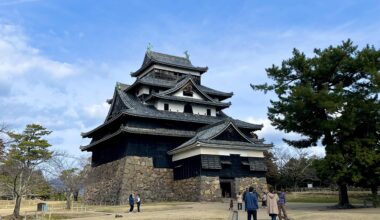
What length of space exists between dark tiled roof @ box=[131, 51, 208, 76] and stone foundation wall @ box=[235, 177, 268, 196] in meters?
17.5

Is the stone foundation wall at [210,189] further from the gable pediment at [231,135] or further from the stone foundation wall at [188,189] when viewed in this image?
the gable pediment at [231,135]

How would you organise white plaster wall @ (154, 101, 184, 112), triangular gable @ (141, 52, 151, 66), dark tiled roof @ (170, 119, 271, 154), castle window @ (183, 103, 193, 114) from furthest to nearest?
triangular gable @ (141, 52, 151, 66) → castle window @ (183, 103, 193, 114) → white plaster wall @ (154, 101, 184, 112) → dark tiled roof @ (170, 119, 271, 154)

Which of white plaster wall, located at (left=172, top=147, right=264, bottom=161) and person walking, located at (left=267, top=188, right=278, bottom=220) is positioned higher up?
white plaster wall, located at (left=172, top=147, right=264, bottom=161)

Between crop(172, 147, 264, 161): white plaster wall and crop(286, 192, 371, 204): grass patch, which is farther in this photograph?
crop(286, 192, 371, 204): grass patch

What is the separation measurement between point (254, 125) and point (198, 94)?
6920 millimetres

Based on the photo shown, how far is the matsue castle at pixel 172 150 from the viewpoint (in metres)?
32.2

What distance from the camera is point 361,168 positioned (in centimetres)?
2211

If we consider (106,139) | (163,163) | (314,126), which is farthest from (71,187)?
(314,126)

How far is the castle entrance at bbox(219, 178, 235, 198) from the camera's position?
32.8 metres

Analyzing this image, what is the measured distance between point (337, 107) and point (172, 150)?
1672cm

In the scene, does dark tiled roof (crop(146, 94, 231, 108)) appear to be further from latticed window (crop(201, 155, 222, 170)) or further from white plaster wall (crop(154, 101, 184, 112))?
latticed window (crop(201, 155, 222, 170))

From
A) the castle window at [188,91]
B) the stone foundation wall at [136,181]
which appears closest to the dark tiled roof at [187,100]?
the castle window at [188,91]

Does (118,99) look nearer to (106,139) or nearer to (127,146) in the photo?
(106,139)

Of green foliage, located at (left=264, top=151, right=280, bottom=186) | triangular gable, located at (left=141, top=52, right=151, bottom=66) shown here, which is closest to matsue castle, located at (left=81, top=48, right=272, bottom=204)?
triangular gable, located at (left=141, top=52, right=151, bottom=66)
